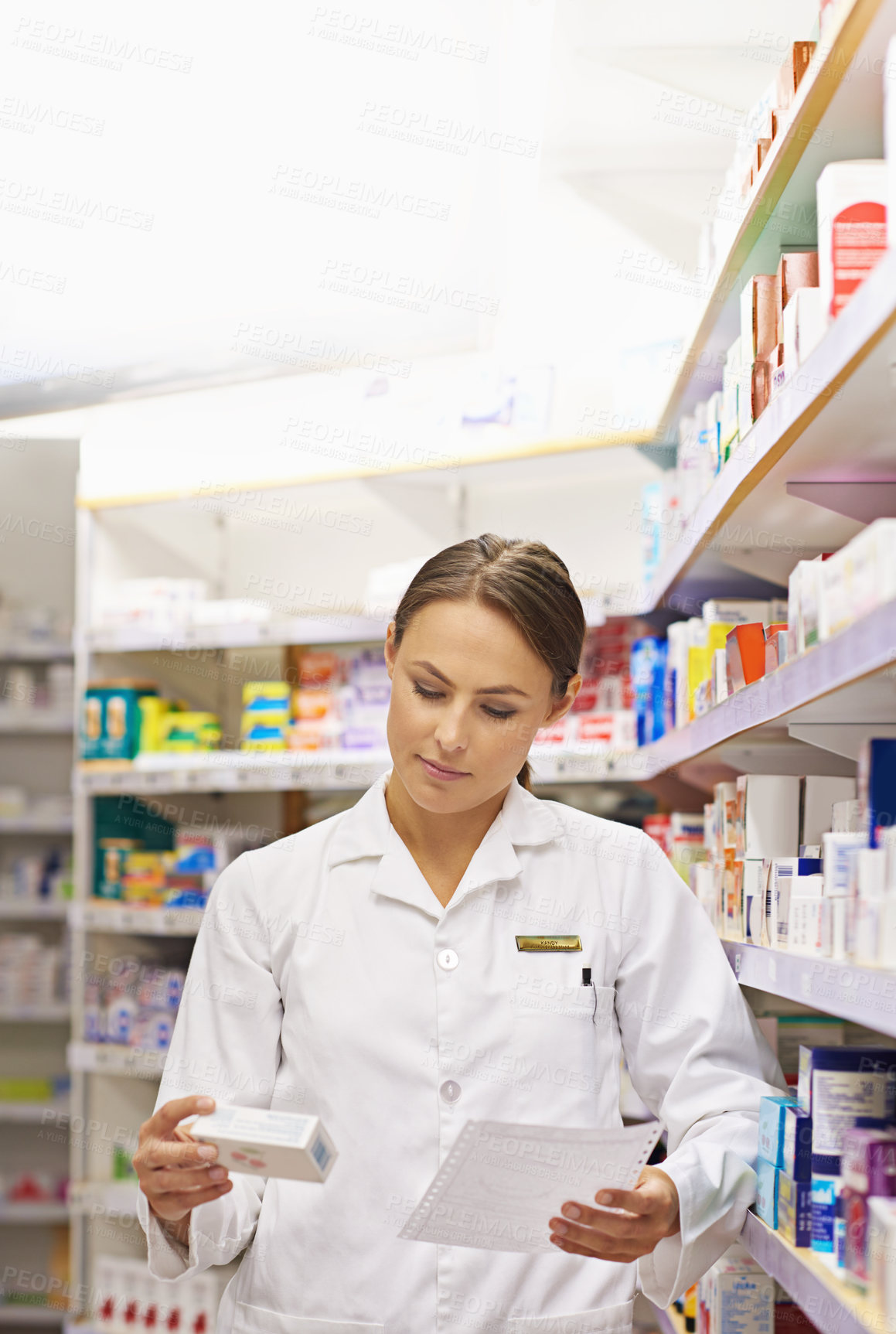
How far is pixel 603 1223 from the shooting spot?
144 cm

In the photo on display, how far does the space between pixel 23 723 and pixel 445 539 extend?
7.52ft

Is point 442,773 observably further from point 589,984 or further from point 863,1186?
point 863,1186

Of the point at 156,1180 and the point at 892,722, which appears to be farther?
the point at 892,722

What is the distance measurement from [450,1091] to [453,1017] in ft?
0.33

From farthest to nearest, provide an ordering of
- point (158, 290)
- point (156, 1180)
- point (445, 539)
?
point (445, 539)
point (158, 290)
point (156, 1180)

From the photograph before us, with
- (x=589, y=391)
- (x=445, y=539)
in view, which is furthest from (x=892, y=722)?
(x=445, y=539)

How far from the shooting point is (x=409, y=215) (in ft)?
12.9

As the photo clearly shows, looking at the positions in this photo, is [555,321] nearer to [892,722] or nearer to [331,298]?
[331,298]

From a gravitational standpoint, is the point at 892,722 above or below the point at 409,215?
below

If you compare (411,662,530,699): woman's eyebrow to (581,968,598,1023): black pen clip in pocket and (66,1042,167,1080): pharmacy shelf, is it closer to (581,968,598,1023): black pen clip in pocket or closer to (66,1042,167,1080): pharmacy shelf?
(581,968,598,1023): black pen clip in pocket

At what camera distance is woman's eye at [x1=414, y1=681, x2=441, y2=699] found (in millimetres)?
1748

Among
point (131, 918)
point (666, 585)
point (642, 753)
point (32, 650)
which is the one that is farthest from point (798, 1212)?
point (32, 650)

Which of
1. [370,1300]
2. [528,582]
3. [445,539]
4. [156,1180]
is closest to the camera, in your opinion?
[156,1180]

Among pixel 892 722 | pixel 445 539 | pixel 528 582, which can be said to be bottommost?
pixel 892 722
